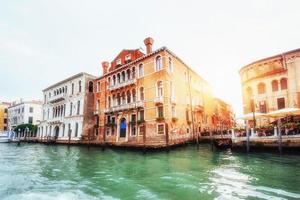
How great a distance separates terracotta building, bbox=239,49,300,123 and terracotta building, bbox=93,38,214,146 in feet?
18.9

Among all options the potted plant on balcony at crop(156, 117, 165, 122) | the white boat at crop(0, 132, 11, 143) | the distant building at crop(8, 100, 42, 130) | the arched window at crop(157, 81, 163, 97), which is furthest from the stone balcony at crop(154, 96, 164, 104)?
the distant building at crop(8, 100, 42, 130)

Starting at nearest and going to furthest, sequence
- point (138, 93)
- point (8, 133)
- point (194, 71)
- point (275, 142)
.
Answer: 1. point (275, 142)
2. point (138, 93)
3. point (194, 71)
4. point (8, 133)

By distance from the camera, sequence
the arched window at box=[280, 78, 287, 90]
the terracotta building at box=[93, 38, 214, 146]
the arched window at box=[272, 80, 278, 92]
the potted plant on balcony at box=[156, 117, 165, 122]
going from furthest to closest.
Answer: the arched window at box=[272, 80, 278, 92], the arched window at box=[280, 78, 287, 90], the terracotta building at box=[93, 38, 214, 146], the potted plant on balcony at box=[156, 117, 165, 122]

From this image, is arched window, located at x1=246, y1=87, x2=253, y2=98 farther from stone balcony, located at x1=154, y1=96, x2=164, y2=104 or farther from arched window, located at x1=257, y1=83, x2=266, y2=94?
stone balcony, located at x1=154, y1=96, x2=164, y2=104

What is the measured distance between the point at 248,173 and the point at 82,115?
20.8 metres

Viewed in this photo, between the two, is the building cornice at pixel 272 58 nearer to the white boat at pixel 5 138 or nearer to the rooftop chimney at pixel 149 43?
the rooftop chimney at pixel 149 43

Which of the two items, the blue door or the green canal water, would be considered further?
the blue door

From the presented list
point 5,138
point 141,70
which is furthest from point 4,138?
point 141,70

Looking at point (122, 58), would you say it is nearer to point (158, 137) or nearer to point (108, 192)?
point (158, 137)

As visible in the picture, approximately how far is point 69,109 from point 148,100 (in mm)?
13832

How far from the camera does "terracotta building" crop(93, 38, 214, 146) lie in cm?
1738

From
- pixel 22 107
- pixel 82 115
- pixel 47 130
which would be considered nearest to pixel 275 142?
pixel 82 115

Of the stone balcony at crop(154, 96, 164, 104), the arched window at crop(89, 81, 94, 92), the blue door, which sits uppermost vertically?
the arched window at crop(89, 81, 94, 92)

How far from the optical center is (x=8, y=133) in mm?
34062
